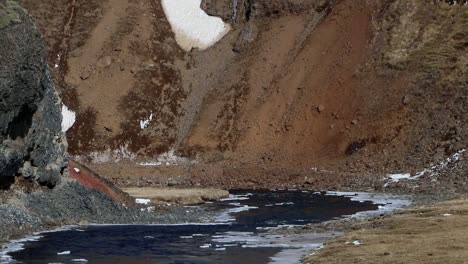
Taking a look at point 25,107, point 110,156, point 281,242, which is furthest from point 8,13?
point 110,156

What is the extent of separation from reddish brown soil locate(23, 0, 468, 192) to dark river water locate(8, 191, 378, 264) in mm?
14598

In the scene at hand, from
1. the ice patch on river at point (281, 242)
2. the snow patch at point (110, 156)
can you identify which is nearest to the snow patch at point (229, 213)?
A: the ice patch on river at point (281, 242)

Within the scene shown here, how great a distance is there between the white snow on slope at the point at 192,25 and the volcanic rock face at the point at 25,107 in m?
40.3

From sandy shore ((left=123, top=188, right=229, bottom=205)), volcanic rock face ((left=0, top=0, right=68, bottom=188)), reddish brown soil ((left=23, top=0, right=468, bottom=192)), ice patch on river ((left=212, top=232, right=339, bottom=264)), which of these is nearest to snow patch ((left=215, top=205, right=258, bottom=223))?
sandy shore ((left=123, top=188, right=229, bottom=205))

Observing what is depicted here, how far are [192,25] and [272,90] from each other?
14022mm

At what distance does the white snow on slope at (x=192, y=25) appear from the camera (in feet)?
256

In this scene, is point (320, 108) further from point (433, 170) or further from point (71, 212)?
point (71, 212)

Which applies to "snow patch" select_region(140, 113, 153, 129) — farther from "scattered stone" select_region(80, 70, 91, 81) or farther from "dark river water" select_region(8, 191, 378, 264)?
"dark river water" select_region(8, 191, 378, 264)

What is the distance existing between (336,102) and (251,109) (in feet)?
23.1

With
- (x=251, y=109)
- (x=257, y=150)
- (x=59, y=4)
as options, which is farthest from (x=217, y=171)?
(x=59, y=4)

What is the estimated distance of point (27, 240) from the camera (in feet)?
98.7

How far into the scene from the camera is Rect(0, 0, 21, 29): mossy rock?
112 ft

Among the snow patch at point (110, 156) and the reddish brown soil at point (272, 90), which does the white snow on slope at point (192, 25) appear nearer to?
the reddish brown soil at point (272, 90)

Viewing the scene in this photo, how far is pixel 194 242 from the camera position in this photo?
97.7ft
